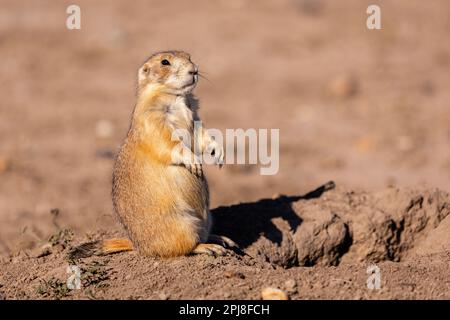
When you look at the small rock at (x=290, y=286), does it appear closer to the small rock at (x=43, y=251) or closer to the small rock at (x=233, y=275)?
the small rock at (x=233, y=275)

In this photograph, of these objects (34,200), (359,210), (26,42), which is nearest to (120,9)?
(26,42)

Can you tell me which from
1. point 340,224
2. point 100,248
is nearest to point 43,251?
point 100,248

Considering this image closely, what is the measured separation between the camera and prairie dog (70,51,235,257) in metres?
5.66

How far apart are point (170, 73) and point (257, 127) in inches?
224

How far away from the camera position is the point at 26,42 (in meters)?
14.3

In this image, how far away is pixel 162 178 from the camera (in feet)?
18.6

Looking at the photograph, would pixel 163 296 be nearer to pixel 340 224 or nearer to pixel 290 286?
pixel 290 286

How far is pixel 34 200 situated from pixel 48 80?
4545 millimetres

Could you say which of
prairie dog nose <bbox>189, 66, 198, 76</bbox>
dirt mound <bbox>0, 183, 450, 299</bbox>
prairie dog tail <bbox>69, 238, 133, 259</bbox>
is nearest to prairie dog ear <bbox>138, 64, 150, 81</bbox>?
→ prairie dog nose <bbox>189, 66, 198, 76</bbox>

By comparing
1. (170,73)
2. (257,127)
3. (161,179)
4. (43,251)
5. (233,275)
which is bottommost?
(43,251)

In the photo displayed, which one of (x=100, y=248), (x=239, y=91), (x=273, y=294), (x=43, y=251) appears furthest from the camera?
(x=239, y=91)

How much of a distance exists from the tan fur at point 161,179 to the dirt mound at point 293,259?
19 centimetres

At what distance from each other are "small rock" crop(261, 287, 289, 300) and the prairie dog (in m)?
0.90
